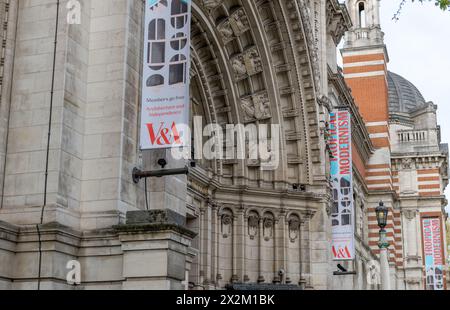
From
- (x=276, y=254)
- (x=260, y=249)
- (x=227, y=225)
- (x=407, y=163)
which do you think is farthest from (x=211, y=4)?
(x=407, y=163)

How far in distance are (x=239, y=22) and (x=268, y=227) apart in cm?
738

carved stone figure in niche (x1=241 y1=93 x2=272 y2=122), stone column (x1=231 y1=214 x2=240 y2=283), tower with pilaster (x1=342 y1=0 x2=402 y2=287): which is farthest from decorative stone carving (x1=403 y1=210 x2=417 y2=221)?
stone column (x1=231 y1=214 x2=240 y2=283)

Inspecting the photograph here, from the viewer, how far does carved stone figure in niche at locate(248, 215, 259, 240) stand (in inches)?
1104

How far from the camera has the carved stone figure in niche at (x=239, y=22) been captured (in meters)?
27.6

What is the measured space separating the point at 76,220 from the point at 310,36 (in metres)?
17.0

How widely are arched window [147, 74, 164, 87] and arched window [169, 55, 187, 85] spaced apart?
185 millimetres

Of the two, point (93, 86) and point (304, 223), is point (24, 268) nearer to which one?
point (93, 86)

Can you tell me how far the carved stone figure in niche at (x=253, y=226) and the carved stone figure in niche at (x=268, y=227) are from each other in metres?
0.35

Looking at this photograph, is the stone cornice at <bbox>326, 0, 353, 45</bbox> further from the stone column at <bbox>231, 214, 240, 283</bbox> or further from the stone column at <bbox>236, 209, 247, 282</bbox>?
the stone column at <bbox>231, 214, 240, 283</bbox>

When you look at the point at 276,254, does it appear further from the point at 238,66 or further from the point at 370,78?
the point at 370,78

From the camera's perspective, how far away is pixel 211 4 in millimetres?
26172
